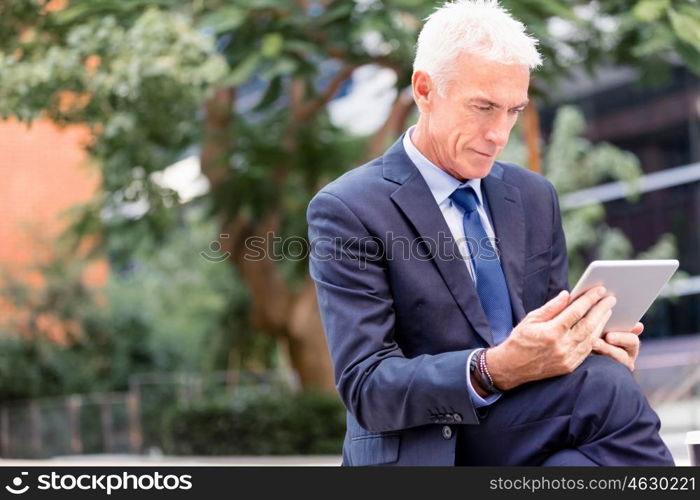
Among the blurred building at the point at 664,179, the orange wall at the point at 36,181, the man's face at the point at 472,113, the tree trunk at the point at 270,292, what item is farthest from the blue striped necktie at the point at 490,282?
the blurred building at the point at 664,179

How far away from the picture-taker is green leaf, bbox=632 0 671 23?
758cm

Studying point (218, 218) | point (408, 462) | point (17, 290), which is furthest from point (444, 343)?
point (17, 290)

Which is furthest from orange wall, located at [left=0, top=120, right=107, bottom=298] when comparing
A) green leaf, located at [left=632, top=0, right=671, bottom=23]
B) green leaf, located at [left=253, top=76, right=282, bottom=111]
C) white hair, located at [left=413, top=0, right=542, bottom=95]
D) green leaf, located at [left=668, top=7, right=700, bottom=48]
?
white hair, located at [left=413, top=0, right=542, bottom=95]

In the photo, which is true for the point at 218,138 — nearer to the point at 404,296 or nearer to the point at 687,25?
the point at 687,25

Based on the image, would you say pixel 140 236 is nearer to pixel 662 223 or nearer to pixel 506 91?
pixel 506 91

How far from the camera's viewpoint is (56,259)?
19469 mm

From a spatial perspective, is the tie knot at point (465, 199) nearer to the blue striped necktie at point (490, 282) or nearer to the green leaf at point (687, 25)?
the blue striped necktie at point (490, 282)

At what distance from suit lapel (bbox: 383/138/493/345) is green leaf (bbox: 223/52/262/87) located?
6.28m

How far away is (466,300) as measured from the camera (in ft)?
8.30

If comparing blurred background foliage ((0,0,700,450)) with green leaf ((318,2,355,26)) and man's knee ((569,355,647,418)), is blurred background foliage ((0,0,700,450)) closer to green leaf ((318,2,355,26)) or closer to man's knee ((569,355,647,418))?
green leaf ((318,2,355,26))

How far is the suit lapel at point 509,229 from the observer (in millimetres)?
2656

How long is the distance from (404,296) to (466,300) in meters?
0.15

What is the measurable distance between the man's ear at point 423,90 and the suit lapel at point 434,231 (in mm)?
132
